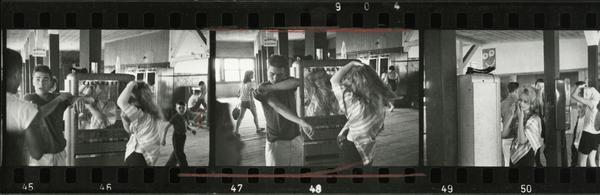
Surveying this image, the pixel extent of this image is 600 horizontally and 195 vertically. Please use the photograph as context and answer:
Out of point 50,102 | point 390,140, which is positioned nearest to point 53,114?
point 50,102

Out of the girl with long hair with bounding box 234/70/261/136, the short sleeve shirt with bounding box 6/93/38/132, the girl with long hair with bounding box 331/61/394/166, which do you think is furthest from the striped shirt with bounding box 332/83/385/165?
the short sleeve shirt with bounding box 6/93/38/132

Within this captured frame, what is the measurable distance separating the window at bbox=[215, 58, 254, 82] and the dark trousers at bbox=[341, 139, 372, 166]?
1.04 ft

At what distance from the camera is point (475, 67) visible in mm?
1676

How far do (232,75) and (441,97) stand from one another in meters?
0.55

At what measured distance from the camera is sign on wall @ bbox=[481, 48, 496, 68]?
65.9 inches

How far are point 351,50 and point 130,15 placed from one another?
1.90 ft

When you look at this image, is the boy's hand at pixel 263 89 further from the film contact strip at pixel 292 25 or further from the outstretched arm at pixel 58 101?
the outstretched arm at pixel 58 101

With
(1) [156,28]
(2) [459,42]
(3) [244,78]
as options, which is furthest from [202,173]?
(2) [459,42]

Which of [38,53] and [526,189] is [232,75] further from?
[526,189]

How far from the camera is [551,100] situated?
66.7 inches

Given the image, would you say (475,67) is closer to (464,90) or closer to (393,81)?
(464,90)

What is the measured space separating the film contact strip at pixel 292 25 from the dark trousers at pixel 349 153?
0.03 m

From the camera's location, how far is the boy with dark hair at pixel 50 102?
167 cm

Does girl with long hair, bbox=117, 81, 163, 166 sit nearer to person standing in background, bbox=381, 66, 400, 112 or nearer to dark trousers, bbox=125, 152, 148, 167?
dark trousers, bbox=125, 152, 148, 167
